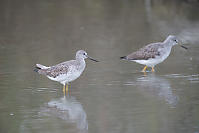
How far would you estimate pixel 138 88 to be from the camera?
1084cm

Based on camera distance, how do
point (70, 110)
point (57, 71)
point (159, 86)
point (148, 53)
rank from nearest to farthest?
point (70, 110), point (57, 71), point (159, 86), point (148, 53)

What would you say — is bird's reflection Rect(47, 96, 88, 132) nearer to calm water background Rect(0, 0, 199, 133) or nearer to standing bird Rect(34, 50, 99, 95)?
calm water background Rect(0, 0, 199, 133)

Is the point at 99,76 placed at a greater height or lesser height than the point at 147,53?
lesser

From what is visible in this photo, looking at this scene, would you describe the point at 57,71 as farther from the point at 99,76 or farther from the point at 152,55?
the point at 152,55

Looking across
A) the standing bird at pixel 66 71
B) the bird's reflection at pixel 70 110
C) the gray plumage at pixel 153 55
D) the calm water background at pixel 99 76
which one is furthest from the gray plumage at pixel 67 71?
the gray plumage at pixel 153 55

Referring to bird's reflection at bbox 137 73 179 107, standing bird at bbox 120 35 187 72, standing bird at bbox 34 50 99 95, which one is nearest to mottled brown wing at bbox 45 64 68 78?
standing bird at bbox 34 50 99 95

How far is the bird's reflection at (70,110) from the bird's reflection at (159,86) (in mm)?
1823

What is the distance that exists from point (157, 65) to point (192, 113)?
4.91 meters

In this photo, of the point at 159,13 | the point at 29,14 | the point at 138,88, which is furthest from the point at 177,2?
the point at 138,88

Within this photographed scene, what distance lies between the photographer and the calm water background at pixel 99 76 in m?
8.55

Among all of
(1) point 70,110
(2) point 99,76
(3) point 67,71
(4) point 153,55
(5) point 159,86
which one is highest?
(4) point 153,55

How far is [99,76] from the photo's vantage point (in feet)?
39.8

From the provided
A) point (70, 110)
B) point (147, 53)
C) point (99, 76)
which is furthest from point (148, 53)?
point (70, 110)

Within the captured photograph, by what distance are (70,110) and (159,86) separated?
2654 millimetres
